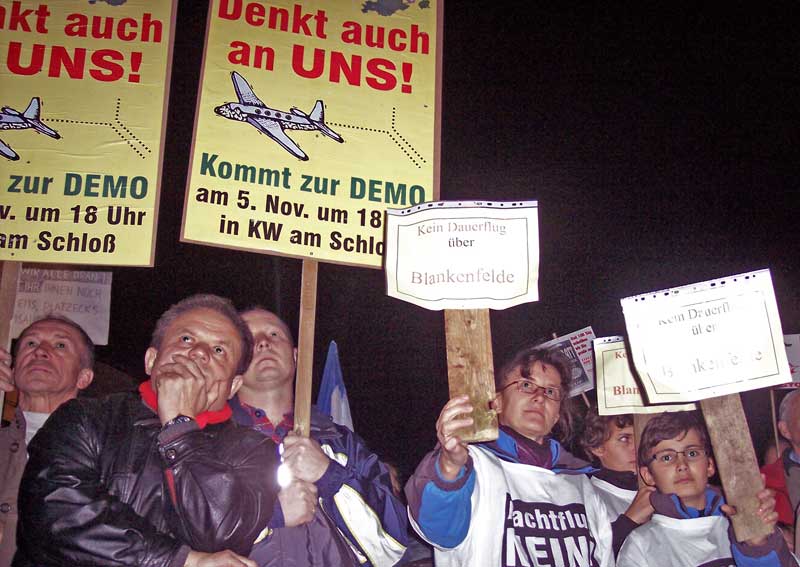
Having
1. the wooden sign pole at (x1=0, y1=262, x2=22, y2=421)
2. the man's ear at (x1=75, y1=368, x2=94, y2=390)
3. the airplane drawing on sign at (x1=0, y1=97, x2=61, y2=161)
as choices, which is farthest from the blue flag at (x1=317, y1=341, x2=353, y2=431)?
the airplane drawing on sign at (x1=0, y1=97, x2=61, y2=161)

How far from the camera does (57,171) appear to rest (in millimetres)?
3096

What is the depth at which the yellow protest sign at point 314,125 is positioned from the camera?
3.11m

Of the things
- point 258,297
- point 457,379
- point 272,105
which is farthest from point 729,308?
point 258,297

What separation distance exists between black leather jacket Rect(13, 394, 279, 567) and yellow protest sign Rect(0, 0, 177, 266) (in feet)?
2.24

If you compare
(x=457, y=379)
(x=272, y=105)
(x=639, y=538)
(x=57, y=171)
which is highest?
(x=272, y=105)

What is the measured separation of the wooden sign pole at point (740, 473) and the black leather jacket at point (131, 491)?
164 centimetres

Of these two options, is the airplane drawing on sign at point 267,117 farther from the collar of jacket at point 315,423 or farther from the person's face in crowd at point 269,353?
the collar of jacket at point 315,423

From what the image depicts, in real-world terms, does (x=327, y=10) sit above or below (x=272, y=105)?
above

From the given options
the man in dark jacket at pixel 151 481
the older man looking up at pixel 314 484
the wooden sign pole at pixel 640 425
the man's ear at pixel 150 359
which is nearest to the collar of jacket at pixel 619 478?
the wooden sign pole at pixel 640 425

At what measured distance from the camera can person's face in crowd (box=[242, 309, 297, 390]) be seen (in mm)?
3205

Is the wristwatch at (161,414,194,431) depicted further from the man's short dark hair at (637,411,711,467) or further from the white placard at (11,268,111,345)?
the man's short dark hair at (637,411,711,467)

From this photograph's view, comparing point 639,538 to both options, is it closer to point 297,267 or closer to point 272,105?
point 272,105

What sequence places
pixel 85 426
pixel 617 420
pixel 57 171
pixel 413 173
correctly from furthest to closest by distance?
pixel 617 420 < pixel 413 173 < pixel 57 171 < pixel 85 426

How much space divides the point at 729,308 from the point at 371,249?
143 centimetres
